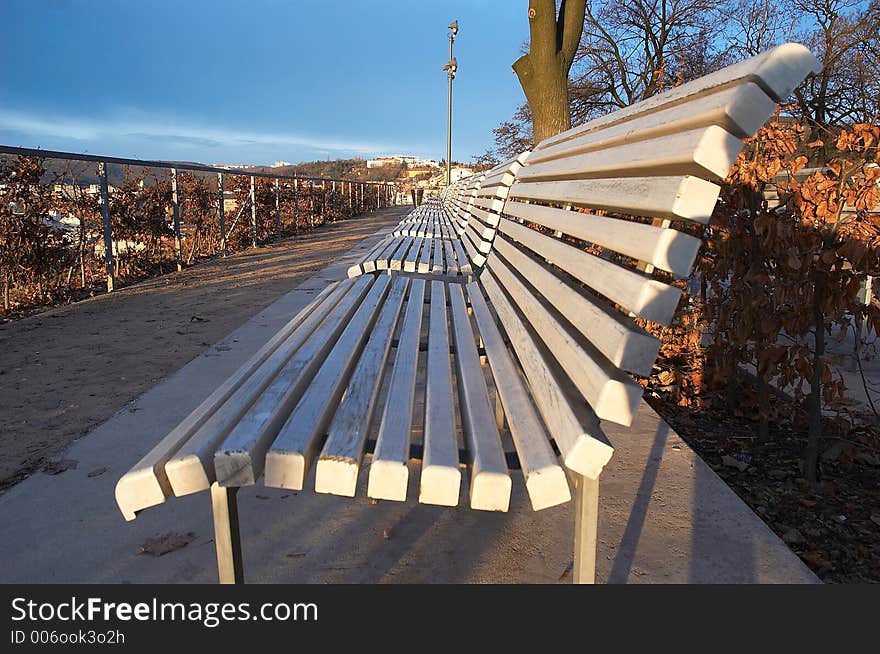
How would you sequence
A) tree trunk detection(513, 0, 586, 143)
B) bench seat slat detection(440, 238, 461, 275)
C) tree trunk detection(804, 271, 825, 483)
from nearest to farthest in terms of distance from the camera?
1. tree trunk detection(804, 271, 825, 483)
2. bench seat slat detection(440, 238, 461, 275)
3. tree trunk detection(513, 0, 586, 143)

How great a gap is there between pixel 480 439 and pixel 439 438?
10cm

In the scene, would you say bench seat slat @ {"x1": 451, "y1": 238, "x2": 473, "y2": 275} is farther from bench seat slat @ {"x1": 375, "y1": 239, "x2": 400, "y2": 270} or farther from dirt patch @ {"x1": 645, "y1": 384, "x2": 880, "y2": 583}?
dirt patch @ {"x1": 645, "y1": 384, "x2": 880, "y2": 583}

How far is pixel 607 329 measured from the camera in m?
1.29

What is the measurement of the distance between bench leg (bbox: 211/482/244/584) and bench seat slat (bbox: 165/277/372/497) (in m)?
0.06

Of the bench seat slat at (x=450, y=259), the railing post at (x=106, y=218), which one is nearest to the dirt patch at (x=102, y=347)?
the railing post at (x=106, y=218)

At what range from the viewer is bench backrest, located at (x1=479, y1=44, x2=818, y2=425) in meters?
1.09

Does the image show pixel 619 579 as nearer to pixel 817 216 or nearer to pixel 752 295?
pixel 752 295

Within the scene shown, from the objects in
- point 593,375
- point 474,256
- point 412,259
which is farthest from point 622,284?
point 474,256

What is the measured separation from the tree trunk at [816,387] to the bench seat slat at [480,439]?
1455mm

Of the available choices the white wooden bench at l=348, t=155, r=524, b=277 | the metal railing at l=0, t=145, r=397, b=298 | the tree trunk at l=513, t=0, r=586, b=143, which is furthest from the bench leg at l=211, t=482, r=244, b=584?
the tree trunk at l=513, t=0, r=586, b=143

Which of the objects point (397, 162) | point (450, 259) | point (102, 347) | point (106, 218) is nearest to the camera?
point (450, 259)

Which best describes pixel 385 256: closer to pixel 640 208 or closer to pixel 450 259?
pixel 450 259
